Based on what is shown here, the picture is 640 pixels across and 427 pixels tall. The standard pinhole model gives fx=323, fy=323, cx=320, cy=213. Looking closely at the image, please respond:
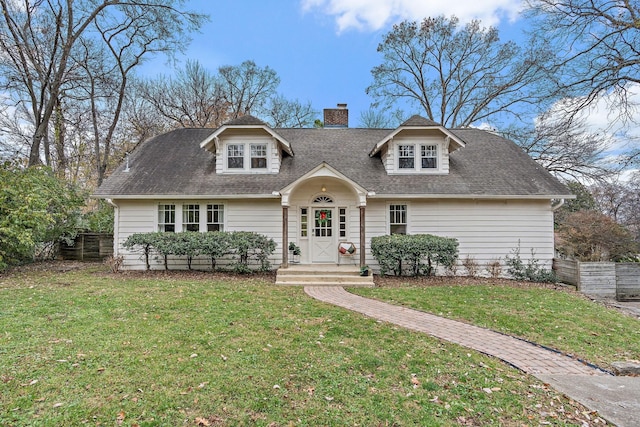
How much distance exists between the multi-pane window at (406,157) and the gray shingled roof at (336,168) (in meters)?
0.51

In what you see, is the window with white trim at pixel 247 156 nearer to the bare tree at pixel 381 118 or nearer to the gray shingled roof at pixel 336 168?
the gray shingled roof at pixel 336 168

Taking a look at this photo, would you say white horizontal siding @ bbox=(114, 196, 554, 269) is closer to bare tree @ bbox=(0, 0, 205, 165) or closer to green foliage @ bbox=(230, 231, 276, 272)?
green foliage @ bbox=(230, 231, 276, 272)

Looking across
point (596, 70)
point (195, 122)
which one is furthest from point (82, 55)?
point (596, 70)

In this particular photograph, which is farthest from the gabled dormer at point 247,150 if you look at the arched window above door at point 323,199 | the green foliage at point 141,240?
the green foliage at point 141,240

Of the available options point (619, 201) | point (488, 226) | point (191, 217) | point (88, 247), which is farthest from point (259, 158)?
point (619, 201)

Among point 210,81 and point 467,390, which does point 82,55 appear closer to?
point 210,81

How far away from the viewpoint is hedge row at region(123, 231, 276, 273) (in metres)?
10.3

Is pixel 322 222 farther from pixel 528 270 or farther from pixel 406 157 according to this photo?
pixel 528 270

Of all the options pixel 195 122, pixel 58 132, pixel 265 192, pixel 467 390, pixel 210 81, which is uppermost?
pixel 210 81

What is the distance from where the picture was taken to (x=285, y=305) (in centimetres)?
682

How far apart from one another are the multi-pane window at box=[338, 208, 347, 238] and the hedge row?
244 cm

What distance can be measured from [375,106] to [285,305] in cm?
A: 2045

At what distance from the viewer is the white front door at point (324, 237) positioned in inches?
453

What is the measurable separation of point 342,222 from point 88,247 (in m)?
11.7
